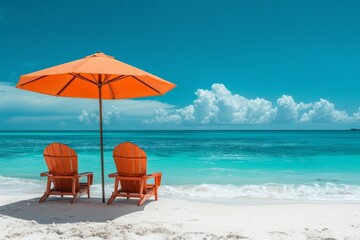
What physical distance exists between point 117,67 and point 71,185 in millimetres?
1921

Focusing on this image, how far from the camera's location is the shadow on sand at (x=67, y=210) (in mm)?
4254

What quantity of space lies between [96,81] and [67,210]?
1.93m

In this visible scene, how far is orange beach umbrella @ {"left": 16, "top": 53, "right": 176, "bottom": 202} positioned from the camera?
434cm

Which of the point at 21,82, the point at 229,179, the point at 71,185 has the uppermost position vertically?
the point at 21,82

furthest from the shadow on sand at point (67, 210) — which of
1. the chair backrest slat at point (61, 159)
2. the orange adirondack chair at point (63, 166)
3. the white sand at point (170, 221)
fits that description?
the chair backrest slat at point (61, 159)

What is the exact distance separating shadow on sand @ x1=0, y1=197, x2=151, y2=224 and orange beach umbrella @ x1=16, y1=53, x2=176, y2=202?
1.06 ft

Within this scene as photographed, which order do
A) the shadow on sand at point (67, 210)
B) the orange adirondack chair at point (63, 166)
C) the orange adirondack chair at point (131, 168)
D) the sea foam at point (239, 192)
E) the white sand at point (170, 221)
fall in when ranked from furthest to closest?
the sea foam at point (239, 192) → the orange adirondack chair at point (63, 166) → the orange adirondack chair at point (131, 168) → the shadow on sand at point (67, 210) → the white sand at point (170, 221)

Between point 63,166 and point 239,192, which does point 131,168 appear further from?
point 239,192

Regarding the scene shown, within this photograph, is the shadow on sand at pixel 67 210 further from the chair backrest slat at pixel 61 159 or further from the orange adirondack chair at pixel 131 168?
the chair backrest slat at pixel 61 159

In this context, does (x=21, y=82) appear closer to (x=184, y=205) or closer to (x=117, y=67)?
(x=117, y=67)

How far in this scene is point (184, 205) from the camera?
5.07m

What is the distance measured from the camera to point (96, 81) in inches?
213

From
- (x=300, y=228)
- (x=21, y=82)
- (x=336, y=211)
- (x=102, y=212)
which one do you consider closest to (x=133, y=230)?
→ (x=102, y=212)

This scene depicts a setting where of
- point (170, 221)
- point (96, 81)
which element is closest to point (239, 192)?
point (170, 221)
